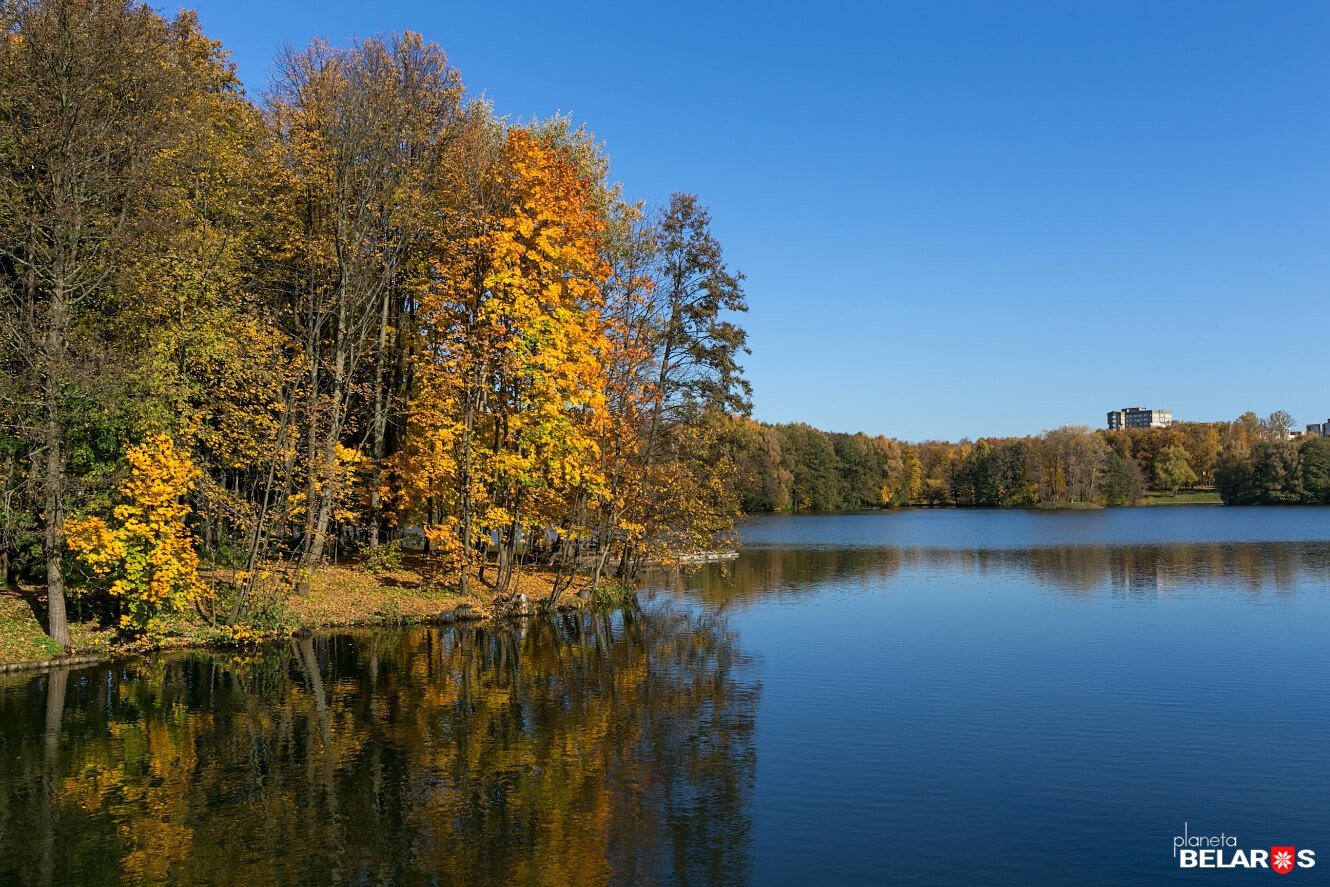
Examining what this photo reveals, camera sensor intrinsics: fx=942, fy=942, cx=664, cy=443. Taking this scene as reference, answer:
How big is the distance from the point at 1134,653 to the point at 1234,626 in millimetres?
6618

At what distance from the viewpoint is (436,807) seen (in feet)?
46.6

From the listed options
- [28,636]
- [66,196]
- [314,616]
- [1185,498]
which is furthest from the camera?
[1185,498]

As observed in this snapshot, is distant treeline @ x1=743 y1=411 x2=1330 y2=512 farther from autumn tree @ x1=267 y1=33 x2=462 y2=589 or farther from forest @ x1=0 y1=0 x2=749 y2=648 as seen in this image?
autumn tree @ x1=267 y1=33 x2=462 y2=589

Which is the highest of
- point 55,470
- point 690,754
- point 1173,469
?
point 1173,469

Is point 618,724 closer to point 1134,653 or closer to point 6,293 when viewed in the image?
point 1134,653

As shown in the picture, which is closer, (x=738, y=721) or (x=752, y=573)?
(x=738, y=721)

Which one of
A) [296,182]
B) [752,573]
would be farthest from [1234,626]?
[296,182]

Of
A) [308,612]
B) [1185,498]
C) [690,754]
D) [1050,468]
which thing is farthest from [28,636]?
[1185,498]

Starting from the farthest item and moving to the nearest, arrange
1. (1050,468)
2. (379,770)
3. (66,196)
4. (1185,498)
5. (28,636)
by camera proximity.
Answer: (1185,498)
(1050,468)
(28,636)
(66,196)
(379,770)

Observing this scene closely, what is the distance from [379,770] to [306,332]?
67.4 ft

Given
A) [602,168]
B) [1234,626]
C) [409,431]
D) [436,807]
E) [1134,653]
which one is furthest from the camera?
[602,168]

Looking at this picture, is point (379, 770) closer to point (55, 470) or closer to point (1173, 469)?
point (55, 470)

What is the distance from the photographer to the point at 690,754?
17125 millimetres

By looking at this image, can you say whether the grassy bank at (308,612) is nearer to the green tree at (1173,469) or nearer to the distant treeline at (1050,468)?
the distant treeline at (1050,468)
